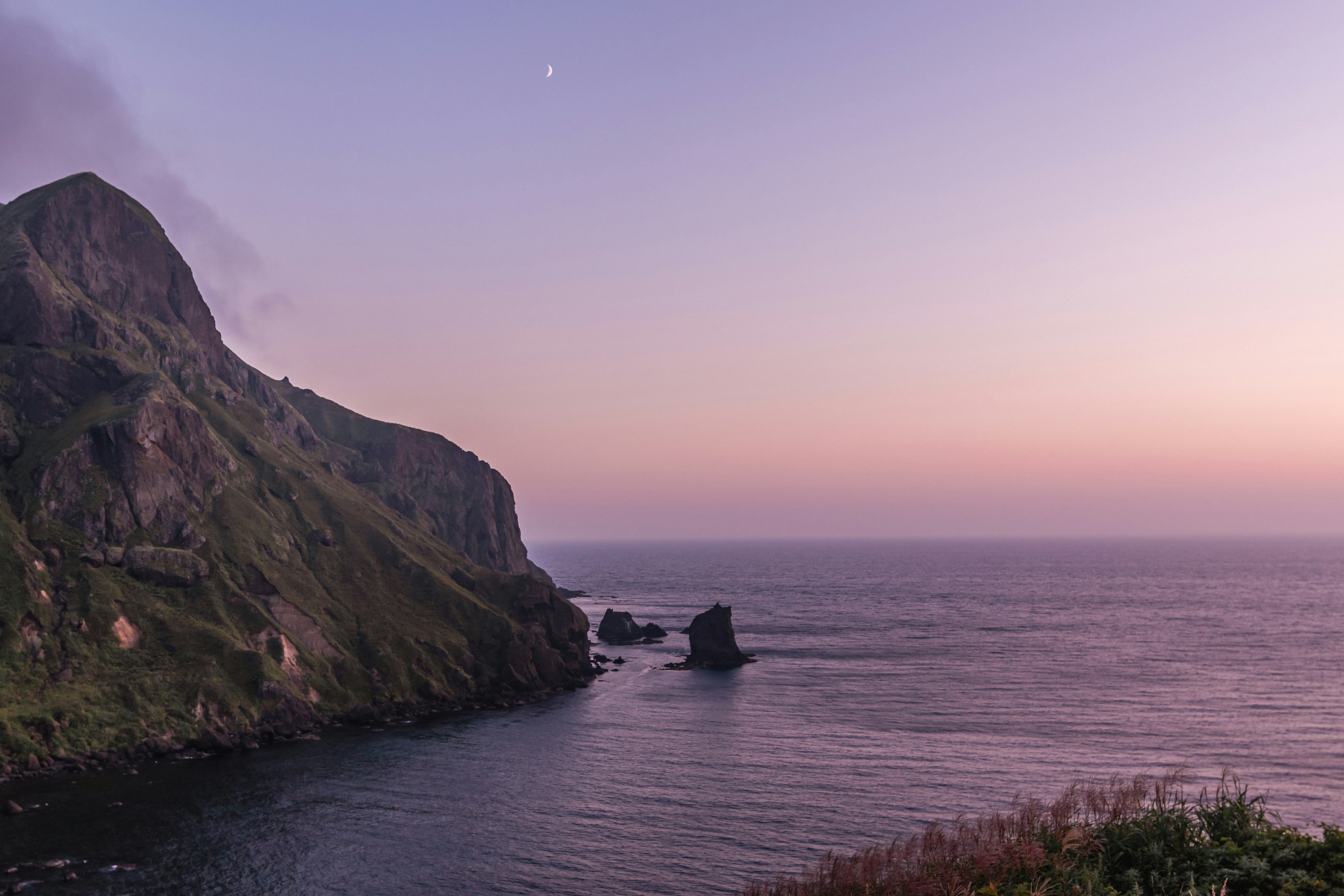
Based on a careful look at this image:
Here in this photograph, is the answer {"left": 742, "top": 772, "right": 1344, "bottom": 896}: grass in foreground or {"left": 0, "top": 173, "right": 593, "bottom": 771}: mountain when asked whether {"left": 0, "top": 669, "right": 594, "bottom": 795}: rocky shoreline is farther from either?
{"left": 742, "top": 772, "right": 1344, "bottom": 896}: grass in foreground

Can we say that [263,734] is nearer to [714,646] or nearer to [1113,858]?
[714,646]

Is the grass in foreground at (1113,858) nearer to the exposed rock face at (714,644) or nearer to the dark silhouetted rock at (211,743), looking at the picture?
the dark silhouetted rock at (211,743)

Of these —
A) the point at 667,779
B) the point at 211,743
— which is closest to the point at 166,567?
the point at 211,743

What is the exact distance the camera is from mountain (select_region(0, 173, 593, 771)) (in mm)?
105312

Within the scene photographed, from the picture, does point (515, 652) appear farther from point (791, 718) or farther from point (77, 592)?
point (77, 592)

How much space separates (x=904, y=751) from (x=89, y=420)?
6239 inches

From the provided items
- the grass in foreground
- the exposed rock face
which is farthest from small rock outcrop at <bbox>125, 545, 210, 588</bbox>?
the grass in foreground

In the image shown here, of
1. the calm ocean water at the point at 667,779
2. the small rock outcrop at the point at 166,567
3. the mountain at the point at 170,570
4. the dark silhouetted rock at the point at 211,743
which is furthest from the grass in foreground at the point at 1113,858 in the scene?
the small rock outcrop at the point at 166,567

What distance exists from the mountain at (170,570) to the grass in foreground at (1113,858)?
107518 millimetres

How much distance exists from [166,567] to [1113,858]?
14627 cm

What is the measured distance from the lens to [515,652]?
501 feet

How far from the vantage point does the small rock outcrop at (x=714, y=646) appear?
172 m

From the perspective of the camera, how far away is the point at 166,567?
128m

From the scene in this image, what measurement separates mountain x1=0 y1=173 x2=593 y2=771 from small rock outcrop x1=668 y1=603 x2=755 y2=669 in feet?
88.9
